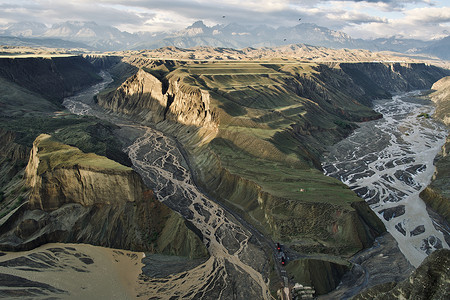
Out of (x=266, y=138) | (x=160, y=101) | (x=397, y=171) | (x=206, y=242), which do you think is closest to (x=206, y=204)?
(x=206, y=242)

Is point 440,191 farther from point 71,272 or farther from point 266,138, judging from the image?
point 71,272

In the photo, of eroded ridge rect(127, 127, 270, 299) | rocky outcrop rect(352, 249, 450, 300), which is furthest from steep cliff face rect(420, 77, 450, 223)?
rocky outcrop rect(352, 249, 450, 300)

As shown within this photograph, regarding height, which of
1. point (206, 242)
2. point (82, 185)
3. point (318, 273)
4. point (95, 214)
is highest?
point (82, 185)

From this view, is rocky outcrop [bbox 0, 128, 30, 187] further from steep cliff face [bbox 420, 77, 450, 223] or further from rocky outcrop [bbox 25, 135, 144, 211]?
steep cliff face [bbox 420, 77, 450, 223]

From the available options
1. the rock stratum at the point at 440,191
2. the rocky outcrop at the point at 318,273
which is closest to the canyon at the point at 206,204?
the rocky outcrop at the point at 318,273

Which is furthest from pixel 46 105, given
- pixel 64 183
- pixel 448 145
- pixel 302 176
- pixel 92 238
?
pixel 448 145

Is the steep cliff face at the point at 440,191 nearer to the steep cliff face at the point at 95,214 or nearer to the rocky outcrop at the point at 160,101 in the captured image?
the steep cliff face at the point at 95,214
